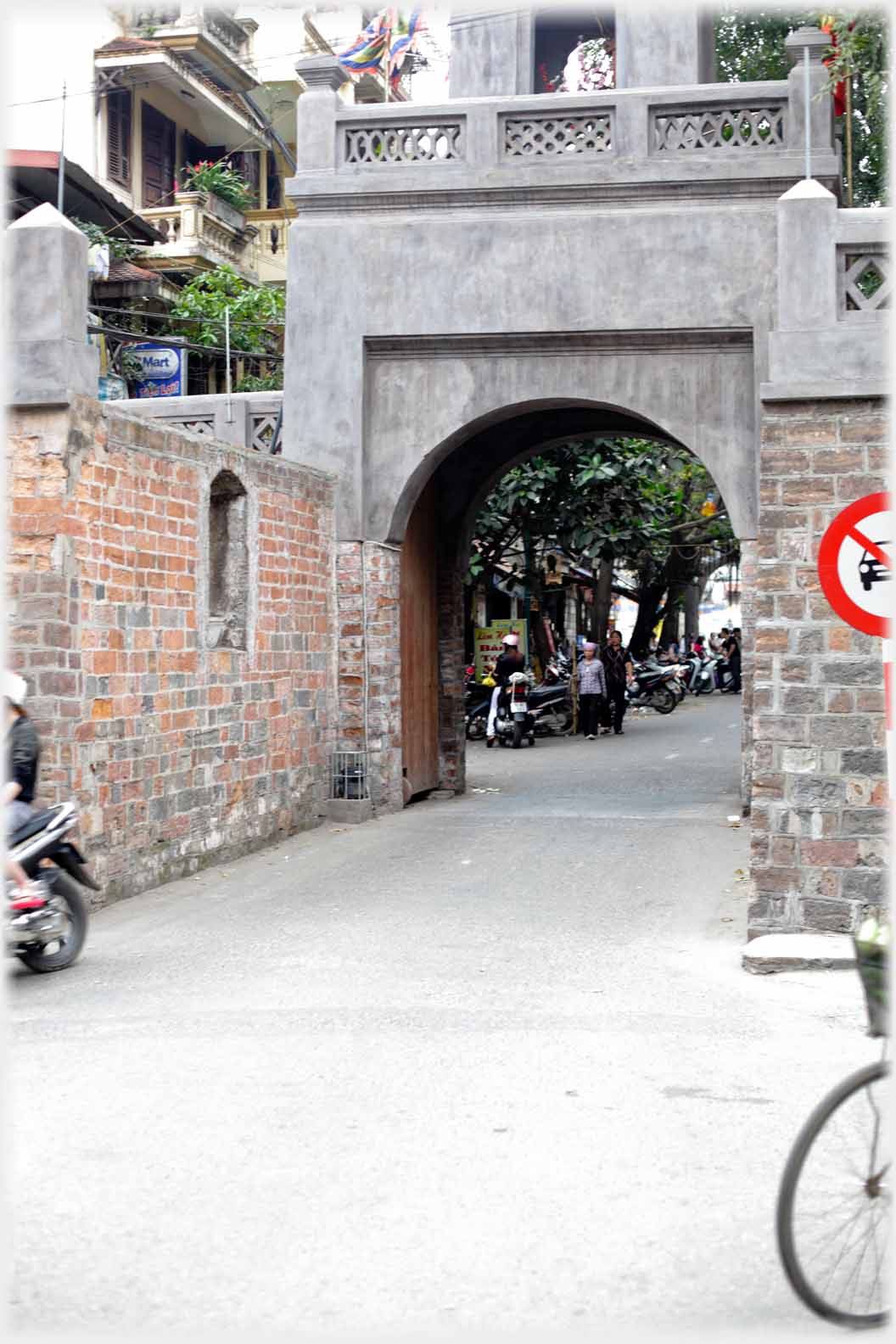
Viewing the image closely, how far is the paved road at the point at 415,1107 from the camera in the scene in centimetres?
416

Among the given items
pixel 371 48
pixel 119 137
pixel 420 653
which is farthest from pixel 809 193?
pixel 119 137

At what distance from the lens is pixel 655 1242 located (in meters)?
4.50

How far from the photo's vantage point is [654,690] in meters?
33.3

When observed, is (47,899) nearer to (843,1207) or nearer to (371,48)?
(843,1207)

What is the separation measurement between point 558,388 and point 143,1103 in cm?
1091

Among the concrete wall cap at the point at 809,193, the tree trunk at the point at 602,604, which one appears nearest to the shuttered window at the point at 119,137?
the tree trunk at the point at 602,604

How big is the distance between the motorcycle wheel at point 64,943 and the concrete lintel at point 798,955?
3.45 metres

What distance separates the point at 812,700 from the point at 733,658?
3470cm

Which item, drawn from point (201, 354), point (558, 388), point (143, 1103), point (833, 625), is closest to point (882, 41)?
point (558, 388)

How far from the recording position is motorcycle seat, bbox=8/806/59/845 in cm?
851

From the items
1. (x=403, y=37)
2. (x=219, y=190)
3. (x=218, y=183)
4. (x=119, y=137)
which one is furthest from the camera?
(x=219, y=190)

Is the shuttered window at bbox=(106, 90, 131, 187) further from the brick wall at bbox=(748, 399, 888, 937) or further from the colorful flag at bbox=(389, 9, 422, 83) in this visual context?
the brick wall at bbox=(748, 399, 888, 937)

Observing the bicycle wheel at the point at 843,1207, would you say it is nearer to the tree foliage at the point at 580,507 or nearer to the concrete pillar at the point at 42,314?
the concrete pillar at the point at 42,314

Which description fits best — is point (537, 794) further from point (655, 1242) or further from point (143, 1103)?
point (655, 1242)
